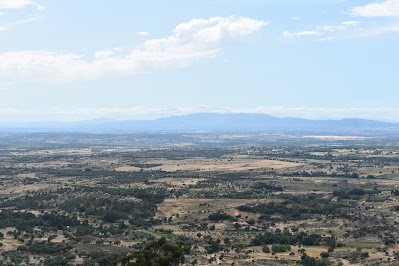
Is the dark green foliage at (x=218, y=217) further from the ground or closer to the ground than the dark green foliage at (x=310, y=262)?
closer to the ground

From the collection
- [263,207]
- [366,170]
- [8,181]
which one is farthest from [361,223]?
[8,181]

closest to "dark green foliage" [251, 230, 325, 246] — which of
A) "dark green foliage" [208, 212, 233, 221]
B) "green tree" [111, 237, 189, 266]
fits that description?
"dark green foliage" [208, 212, 233, 221]

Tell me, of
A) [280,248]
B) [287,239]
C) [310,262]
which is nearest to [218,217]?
[287,239]

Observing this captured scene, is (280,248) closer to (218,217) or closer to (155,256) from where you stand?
→ (218,217)

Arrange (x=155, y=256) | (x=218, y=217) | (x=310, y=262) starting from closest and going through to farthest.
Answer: (x=155, y=256)
(x=310, y=262)
(x=218, y=217)

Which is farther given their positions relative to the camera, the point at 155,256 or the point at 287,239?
the point at 287,239

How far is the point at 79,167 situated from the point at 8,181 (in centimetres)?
3511

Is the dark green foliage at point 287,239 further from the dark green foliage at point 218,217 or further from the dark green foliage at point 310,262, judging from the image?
the dark green foliage at point 218,217

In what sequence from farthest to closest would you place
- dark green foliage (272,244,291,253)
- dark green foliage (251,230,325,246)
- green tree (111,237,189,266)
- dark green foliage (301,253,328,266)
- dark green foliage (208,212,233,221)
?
dark green foliage (208,212,233,221) → dark green foliage (251,230,325,246) → dark green foliage (272,244,291,253) → dark green foliage (301,253,328,266) → green tree (111,237,189,266)

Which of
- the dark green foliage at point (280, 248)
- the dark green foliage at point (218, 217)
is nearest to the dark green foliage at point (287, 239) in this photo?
the dark green foliage at point (280, 248)

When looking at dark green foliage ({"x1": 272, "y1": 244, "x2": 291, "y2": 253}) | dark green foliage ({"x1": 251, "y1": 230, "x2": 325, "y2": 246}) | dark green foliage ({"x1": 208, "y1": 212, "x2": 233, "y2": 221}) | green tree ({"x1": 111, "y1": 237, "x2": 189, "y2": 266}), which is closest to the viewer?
green tree ({"x1": 111, "y1": 237, "x2": 189, "y2": 266})

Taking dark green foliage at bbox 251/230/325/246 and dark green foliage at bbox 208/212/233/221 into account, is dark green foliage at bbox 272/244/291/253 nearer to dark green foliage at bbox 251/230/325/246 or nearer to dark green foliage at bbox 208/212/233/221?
dark green foliage at bbox 251/230/325/246

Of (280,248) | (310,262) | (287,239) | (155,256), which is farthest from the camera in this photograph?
(287,239)

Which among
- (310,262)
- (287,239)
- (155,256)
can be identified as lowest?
(287,239)
